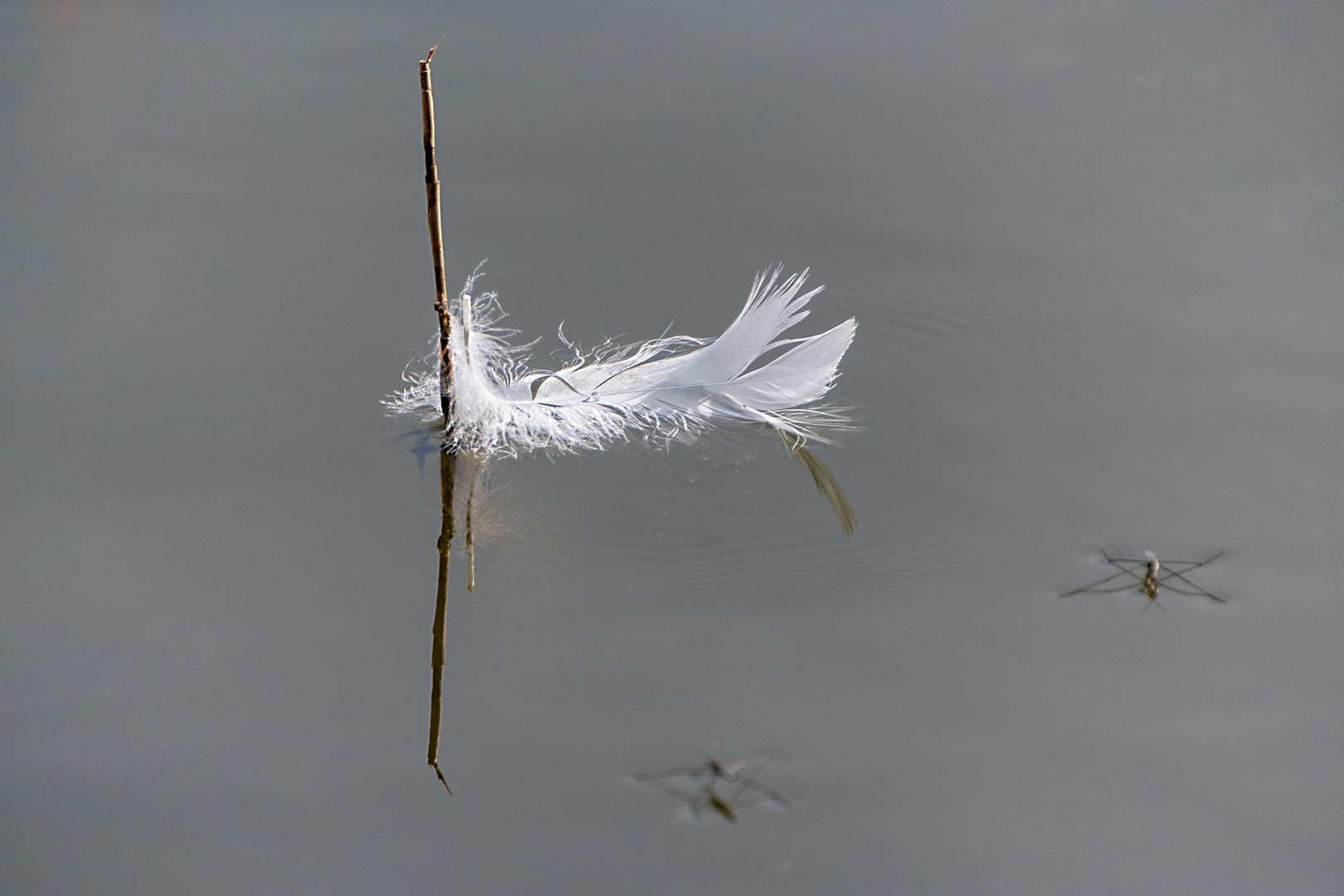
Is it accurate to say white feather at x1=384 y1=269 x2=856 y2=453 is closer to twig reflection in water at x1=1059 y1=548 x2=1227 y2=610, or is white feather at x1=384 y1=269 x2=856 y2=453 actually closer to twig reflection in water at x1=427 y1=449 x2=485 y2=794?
twig reflection in water at x1=427 y1=449 x2=485 y2=794

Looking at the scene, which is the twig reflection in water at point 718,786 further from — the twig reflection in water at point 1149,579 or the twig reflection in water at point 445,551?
the twig reflection in water at point 1149,579

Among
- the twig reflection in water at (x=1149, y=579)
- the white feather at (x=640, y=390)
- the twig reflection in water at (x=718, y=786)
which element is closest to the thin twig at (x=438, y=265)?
the white feather at (x=640, y=390)

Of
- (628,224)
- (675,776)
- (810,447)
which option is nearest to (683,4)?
(628,224)

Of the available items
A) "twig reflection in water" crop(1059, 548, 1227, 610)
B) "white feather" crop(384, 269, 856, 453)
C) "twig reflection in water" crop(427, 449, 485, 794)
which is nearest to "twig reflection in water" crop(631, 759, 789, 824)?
"twig reflection in water" crop(427, 449, 485, 794)

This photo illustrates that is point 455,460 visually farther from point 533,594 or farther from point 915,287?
point 915,287

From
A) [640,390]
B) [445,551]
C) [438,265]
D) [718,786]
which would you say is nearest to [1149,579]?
[718,786]

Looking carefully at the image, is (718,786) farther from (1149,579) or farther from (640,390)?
(640,390)
